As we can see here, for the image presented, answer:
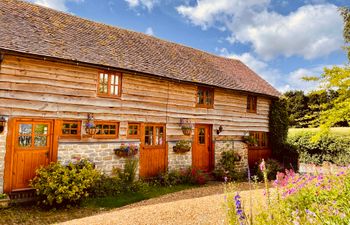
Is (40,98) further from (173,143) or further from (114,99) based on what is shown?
(173,143)

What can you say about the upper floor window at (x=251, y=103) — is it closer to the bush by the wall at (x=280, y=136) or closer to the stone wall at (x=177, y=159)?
the bush by the wall at (x=280, y=136)

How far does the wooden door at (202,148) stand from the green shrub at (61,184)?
19.7 ft

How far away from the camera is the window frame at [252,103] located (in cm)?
1681

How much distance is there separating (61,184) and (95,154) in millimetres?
2163

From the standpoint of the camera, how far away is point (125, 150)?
1123cm

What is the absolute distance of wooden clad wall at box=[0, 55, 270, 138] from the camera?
29.7ft

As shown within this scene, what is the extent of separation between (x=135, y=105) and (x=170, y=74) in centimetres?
230

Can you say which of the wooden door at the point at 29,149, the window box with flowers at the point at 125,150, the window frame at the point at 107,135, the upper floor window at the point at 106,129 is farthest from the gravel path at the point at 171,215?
the upper floor window at the point at 106,129

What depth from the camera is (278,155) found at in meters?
17.8

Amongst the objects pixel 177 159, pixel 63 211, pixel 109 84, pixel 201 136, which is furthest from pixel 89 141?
pixel 201 136

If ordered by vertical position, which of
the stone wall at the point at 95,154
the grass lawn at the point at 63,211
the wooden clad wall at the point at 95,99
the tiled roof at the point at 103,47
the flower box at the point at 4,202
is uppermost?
the tiled roof at the point at 103,47

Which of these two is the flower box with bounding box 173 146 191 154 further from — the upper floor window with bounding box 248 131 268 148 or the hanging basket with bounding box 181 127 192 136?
the upper floor window with bounding box 248 131 268 148

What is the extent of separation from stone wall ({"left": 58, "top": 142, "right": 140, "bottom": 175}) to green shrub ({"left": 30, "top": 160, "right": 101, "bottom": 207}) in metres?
0.60

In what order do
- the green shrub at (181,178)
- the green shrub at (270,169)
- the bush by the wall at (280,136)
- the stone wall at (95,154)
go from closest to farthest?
the stone wall at (95,154), the green shrub at (181,178), the green shrub at (270,169), the bush by the wall at (280,136)
